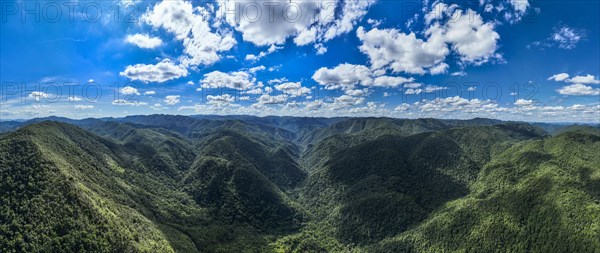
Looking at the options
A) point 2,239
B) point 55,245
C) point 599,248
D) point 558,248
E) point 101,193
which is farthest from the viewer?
point 101,193

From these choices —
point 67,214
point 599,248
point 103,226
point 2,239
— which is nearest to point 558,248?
point 599,248

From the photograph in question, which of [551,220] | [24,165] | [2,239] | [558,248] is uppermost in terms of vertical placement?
[24,165]

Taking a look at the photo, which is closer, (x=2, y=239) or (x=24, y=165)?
(x=2, y=239)

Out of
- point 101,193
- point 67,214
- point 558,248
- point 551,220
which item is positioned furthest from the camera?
point 101,193

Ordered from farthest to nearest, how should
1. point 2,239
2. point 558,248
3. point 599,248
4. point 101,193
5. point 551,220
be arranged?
point 101,193
point 551,220
point 558,248
point 599,248
point 2,239

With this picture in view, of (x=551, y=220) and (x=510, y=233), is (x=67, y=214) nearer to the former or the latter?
(x=510, y=233)

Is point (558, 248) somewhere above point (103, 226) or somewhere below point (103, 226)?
below

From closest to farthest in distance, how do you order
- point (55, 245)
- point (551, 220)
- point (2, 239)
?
point (2, 239) → point (55, 245) → point (551, 220)

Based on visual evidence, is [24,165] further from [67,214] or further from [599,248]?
[599,248]

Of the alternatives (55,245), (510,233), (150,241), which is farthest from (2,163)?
(510,233)
